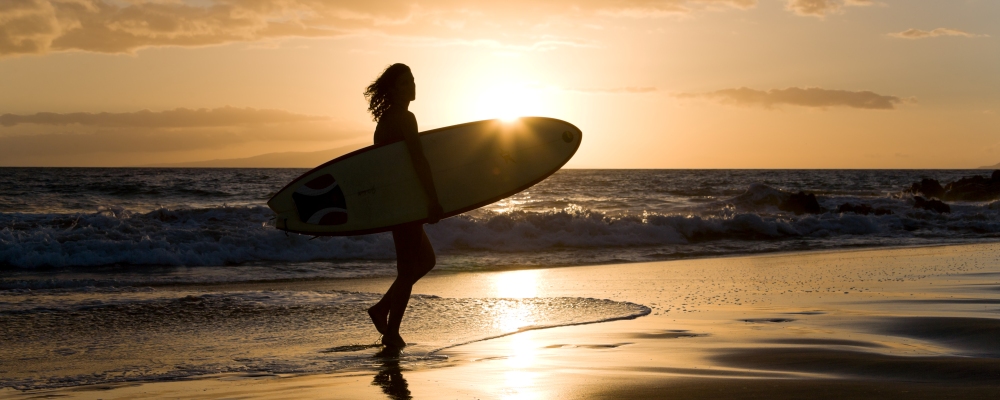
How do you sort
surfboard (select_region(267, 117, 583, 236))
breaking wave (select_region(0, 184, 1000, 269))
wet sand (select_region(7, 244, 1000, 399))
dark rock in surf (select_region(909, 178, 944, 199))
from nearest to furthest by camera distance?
wet sand (select_region(7, 244, 1000, 399)) < surfboard (select_region(267, 117, 583, 236)) < breaking wave (select_region(0, 184, 1000, 269)) < dark rock in surf (select_region(909, 178, 944, 199))

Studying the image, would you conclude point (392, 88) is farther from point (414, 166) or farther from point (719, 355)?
point (719, 355)

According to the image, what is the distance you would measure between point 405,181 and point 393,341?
1.05 m

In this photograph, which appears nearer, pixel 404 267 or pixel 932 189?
pixel 404 267

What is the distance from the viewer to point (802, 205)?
25609 millimetres

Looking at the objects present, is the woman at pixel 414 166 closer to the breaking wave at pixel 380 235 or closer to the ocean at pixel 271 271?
the ocean at pixel 271 271

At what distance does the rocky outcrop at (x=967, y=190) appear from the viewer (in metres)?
31.7

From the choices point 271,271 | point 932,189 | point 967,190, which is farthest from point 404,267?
point 932,189

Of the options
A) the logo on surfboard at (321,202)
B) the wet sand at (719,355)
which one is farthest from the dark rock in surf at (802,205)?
the logo on surfboard at (321,202)

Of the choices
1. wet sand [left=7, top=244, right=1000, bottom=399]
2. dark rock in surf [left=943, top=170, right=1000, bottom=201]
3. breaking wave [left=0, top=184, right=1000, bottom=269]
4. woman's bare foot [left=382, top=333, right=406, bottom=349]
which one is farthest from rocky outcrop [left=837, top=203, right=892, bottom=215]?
woman's bare foot [left=382, top=333, right=406, bottom=349]

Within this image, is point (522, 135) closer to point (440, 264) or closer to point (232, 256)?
point (440, 264)

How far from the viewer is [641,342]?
4863mm

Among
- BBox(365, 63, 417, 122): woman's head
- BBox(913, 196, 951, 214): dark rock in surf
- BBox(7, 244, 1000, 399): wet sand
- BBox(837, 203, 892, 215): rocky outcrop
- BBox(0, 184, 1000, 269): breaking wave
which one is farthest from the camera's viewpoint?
BBox(913, 196, 951, 214): dark rock in surf

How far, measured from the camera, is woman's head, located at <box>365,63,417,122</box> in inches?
189

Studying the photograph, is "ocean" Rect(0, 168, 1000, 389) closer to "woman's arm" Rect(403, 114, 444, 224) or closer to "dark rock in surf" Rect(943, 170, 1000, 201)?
"woman's arm" Rect(403, 114, 444, 224)
